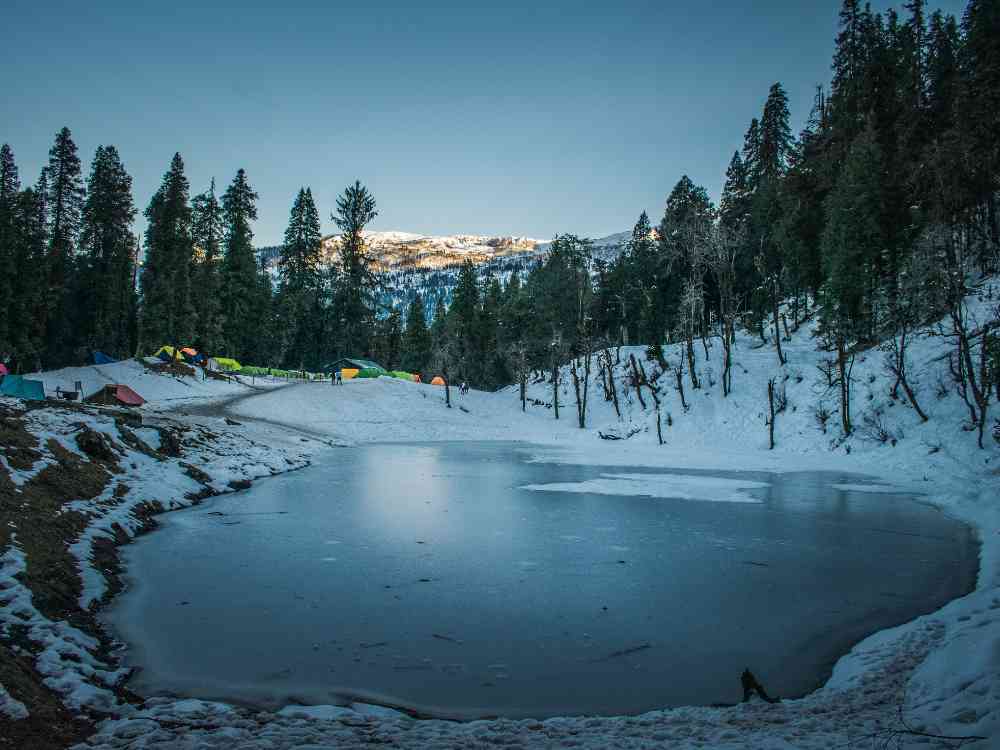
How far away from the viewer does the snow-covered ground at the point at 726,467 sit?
11.5 ft

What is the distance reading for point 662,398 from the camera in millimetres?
37031

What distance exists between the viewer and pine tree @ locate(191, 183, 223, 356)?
4872 cm

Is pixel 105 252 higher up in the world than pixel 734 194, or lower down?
lower down

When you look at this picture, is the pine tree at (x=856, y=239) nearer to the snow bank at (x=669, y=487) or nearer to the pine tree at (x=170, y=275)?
the snow bank at (x=669, y=487)

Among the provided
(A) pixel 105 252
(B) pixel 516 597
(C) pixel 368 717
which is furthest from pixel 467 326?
(C) pixel 368 717

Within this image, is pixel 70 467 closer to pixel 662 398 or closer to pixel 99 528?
pixel 99 528

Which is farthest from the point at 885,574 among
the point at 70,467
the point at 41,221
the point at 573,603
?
the point at 41,221

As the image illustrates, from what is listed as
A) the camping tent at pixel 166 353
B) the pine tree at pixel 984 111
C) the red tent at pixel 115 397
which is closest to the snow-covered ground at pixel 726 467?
the red tent at pixel 115 397

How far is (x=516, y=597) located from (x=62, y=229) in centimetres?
6200

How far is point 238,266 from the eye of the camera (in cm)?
5350

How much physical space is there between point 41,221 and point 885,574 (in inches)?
2545

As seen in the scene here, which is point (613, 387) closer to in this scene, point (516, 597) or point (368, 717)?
point (516, 597)

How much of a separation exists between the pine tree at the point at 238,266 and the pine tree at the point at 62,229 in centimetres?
1310

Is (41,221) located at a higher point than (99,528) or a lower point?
higher
